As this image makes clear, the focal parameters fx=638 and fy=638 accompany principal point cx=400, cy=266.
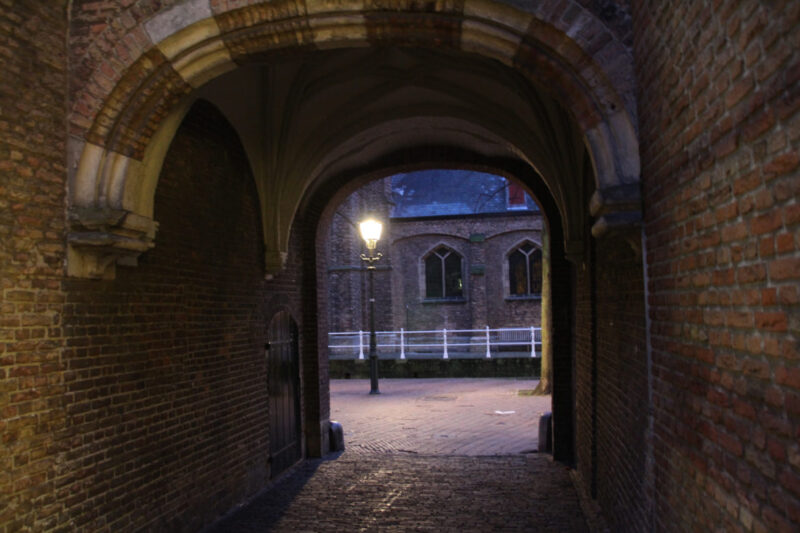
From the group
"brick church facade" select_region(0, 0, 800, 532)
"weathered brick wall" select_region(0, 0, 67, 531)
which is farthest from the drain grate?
"weathered brick wall" select_region(0, 0, 67, 531)

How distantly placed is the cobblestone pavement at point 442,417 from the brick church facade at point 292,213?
6.98ft

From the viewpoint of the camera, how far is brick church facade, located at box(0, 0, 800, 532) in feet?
7.72

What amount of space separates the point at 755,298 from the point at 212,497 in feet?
18.3

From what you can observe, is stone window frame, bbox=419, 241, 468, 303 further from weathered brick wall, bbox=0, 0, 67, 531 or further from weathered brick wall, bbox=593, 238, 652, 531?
weathered brick wall, bbox=0, 0, 67, 531

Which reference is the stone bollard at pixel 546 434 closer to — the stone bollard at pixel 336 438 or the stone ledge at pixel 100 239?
the stone bollard at pixel 336 438

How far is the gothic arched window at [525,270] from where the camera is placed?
87.2ft

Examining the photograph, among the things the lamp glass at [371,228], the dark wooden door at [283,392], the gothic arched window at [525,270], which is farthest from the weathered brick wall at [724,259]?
the gothic arched window at [525,270]

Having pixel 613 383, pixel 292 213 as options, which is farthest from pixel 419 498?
pixel 292 213

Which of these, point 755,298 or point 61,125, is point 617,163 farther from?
point 61,125

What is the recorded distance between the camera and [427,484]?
7.75 m

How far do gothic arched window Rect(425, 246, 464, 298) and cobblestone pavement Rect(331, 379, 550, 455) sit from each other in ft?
28.4

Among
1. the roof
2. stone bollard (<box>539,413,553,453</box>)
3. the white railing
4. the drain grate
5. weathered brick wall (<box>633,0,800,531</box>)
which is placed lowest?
the drain grate

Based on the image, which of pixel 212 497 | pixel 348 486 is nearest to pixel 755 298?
pixel 212 497

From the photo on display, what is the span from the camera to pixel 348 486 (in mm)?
7805
